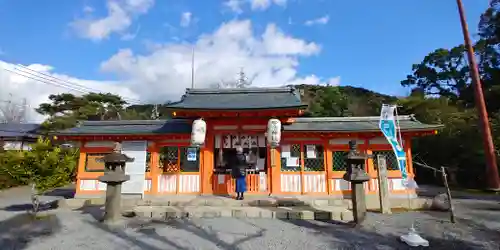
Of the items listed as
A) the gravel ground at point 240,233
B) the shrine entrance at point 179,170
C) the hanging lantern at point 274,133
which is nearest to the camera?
the gravel ground at point 240,233

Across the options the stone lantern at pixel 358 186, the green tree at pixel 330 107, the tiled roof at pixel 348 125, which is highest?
the green tree at pixel 330 107

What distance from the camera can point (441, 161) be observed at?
19.9 metres

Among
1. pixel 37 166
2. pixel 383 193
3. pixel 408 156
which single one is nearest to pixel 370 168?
pixel 408 156

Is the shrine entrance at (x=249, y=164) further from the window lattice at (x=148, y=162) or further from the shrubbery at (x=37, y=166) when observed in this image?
the shrubbery at (x=37, y=166)

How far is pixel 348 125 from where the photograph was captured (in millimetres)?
12977

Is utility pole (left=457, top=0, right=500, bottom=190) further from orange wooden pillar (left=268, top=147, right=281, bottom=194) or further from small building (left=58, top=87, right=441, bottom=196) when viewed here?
orange wooden pillar (left=268, top=147, right=281, bottom=194)

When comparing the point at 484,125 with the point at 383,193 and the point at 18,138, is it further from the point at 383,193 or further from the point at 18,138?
the point at 18,138

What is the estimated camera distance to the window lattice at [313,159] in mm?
12195

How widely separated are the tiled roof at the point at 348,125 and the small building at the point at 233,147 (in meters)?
0.04

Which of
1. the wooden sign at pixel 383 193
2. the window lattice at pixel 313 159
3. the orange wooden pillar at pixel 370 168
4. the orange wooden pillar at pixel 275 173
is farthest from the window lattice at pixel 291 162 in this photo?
the wooden sign at pixel 383 193

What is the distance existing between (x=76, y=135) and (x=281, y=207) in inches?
368

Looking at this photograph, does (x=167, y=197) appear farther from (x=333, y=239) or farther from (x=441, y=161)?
(x=441, y=161)

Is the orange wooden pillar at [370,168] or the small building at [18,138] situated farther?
the small building at [18,138]

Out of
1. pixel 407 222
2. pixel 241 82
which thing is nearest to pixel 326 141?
pixel 407 222
